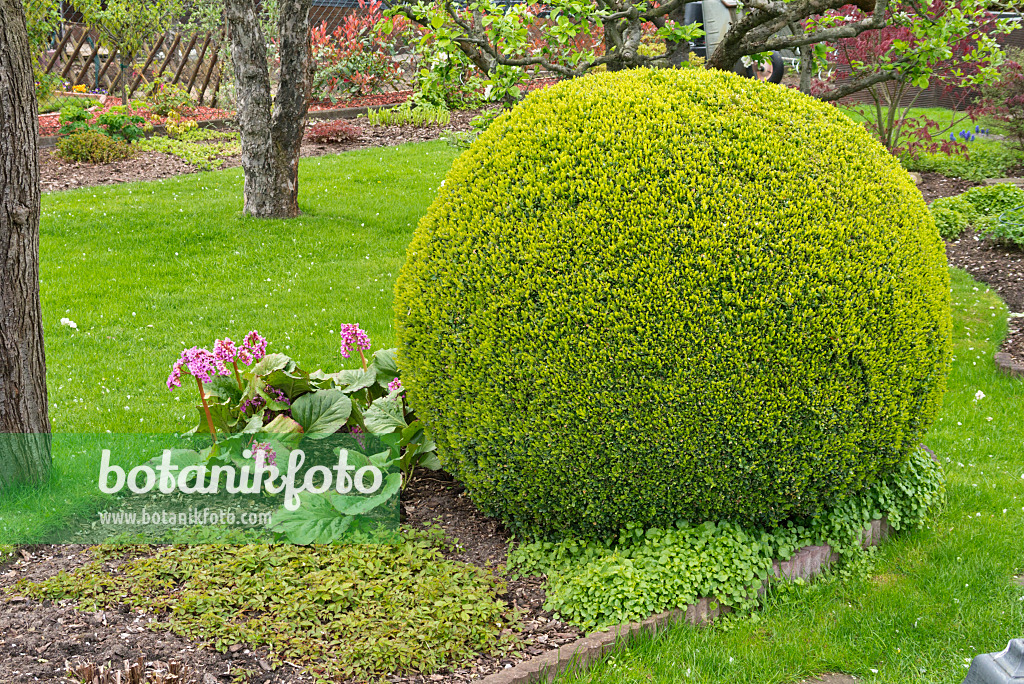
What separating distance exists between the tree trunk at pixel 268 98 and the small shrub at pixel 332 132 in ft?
16.3

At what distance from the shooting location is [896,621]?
359 cm

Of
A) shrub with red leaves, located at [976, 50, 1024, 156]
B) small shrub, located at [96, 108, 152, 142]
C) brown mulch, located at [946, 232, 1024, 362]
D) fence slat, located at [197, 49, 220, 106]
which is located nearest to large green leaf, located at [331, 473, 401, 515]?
brown mulch, located at [946, 232, 1024, 362]

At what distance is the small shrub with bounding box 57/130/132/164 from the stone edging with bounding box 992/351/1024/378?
40.2 ft

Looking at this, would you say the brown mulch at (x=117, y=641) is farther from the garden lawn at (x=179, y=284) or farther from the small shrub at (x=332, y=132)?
the small shrub at (x=332, y=132)

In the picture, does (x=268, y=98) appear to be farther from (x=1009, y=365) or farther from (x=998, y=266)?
(x=998, y=266)

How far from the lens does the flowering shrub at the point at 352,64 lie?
17328 mm

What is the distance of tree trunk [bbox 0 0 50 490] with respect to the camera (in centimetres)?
386

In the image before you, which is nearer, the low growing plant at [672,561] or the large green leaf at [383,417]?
the low growing plant at [672,561]

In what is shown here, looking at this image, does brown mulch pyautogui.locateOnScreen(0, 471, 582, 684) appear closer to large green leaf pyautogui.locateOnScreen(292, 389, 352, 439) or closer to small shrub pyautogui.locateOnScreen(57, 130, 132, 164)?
large green leaf pyautogui.locateOnScreen(292, 389, 352, 439)

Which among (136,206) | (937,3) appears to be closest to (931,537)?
(136,206)

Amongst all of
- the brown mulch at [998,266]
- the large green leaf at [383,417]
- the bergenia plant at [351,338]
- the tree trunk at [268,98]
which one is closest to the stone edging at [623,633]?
the large green leaf at [383,417]

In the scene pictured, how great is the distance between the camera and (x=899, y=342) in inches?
142

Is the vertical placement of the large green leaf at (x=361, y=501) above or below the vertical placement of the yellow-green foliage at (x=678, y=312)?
below

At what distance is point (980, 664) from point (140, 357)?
236 inches
